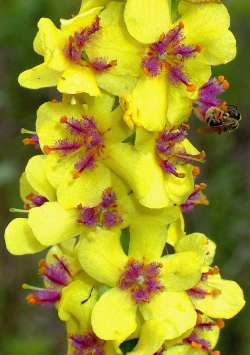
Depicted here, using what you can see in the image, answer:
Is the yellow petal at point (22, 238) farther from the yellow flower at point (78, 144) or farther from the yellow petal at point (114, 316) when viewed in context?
the yellow petal at point (114, 316)

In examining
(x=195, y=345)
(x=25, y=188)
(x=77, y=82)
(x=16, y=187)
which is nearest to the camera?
(x=77, y=82)

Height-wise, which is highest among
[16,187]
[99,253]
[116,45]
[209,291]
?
[116,45]

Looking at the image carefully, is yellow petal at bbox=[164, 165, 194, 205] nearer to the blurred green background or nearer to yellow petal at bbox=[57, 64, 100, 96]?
yellow petal at bbox=[57, 64, 100, 96]

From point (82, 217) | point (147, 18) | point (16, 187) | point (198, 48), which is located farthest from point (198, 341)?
point (16, 187)

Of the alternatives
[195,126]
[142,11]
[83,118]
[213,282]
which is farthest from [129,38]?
[195,126]

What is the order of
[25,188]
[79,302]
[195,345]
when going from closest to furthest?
[79,302] < [195,345] < [25,188]

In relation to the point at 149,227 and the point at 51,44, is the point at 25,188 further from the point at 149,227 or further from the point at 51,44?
the point at 51,44

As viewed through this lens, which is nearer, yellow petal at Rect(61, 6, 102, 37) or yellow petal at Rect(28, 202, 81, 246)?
yellow petal at Rect(61, 6, 102, 37)

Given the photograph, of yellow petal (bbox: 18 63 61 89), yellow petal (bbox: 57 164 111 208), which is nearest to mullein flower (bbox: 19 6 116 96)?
yellow petal (bbox: 18 63 61 89)
